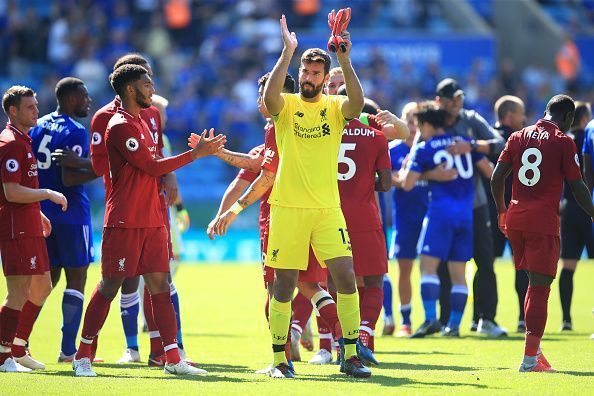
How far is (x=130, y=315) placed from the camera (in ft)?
36.1

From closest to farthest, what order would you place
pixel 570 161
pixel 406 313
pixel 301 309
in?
pixel 570 161
pixel 301 309
pixel 406 313

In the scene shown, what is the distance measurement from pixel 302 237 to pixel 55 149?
10.1 ft

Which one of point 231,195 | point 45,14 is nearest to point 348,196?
point 231,195

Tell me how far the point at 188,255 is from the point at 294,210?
1611 cm

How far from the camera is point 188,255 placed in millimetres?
24984

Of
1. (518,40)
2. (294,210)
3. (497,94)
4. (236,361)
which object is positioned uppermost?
(518,40)

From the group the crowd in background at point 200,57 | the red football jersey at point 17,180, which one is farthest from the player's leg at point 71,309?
the crowd in background at point 200,57

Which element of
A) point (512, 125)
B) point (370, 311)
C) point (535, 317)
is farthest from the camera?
point (512, 125)

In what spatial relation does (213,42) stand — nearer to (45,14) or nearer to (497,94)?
(45,14)

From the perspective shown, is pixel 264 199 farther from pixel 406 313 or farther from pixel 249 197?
pixel 406 313

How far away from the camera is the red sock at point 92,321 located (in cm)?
945

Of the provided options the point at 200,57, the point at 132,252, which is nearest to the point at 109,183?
the point at 132,252

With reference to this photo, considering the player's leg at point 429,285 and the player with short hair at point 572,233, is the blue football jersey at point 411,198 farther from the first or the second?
the player with short hair at point 572,233

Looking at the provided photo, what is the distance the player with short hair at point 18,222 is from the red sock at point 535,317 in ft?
13.8
